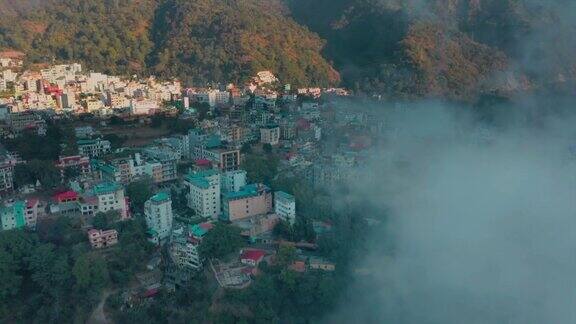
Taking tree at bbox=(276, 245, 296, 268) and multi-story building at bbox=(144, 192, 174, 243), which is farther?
multi-story building at bbox=(144, 192, 174, 243)

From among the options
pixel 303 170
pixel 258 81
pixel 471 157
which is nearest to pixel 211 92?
pixel 258 81

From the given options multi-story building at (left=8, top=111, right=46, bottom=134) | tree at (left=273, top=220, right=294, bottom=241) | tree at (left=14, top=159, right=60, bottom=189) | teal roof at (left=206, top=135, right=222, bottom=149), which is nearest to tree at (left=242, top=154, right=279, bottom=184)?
teal roof at (left=206, top=135, right=222, bottom=149)

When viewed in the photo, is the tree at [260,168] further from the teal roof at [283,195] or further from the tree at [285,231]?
the tree at [285,231]

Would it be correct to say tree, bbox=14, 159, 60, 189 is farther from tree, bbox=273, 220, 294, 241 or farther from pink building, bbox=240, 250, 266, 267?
tree, bbox=273, 220, 294, 241

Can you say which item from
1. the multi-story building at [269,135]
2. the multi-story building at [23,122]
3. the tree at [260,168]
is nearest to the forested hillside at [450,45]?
the multi-story building at [269,135]

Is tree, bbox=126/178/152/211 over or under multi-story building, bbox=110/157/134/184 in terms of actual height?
under

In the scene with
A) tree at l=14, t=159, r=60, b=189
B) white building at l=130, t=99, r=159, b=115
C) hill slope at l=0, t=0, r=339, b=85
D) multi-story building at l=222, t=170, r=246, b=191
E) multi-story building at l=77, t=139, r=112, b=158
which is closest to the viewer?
tree at l=14, t=159, r=60, b=189
